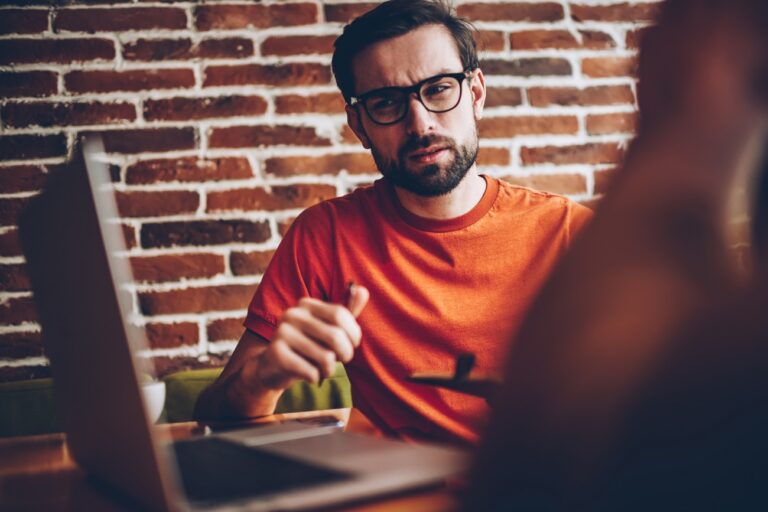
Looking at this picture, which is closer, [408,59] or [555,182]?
[408,59]

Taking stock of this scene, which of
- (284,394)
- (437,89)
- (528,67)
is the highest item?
(528,67)

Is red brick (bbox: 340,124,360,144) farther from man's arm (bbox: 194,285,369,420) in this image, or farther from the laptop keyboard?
the laptop keyboard

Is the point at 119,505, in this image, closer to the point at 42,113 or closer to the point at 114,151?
the point at 114,151

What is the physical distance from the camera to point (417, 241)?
4.37 ft

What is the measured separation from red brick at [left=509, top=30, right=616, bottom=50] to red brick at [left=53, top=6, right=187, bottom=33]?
94cm

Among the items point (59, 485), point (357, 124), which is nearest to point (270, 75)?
point (357, 124)

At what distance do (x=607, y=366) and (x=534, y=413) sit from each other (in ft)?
0.14

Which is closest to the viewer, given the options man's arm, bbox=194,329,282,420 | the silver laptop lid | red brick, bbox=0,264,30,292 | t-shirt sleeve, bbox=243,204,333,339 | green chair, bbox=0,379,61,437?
the silver laptop lid

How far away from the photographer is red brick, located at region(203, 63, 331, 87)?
1.66 metres

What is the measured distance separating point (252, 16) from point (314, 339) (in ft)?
4.06

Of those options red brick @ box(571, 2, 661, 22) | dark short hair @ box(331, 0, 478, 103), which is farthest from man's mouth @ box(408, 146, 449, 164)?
red brick @ box(571, 2, 661, 22)

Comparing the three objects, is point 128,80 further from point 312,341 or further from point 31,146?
point 312,341

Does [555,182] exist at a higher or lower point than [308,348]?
higher

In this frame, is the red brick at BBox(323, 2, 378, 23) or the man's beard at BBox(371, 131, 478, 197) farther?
the red brick at BBox(323, 2, 378, 23)
